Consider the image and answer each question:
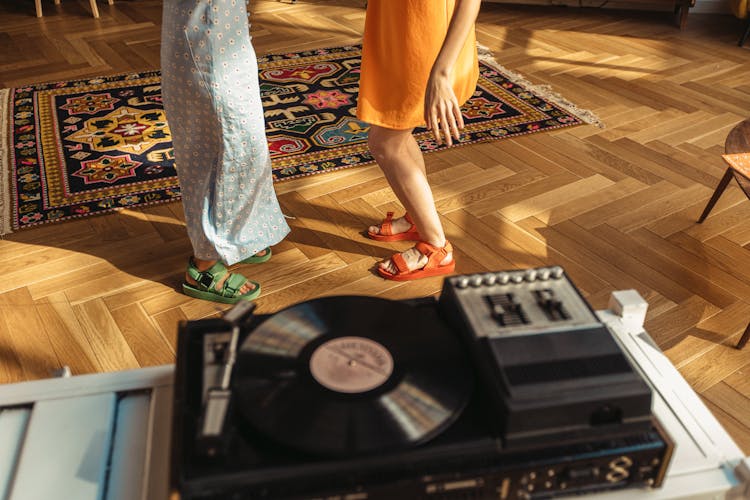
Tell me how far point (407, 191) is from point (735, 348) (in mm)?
958

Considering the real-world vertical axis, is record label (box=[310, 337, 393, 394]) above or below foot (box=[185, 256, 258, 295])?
above

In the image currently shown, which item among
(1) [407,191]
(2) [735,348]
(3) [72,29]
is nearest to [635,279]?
(2) [735,348]

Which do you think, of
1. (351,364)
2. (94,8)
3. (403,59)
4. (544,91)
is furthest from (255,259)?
(94,8)

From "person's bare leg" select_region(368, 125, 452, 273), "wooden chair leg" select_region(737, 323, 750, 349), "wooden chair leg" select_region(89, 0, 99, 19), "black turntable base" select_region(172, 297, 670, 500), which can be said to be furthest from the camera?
"wooden chair leg" select_region(89, 0, 99, 19)

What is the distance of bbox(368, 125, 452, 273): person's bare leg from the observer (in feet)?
6.28

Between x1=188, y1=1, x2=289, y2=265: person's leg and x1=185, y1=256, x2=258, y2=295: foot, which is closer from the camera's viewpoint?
x1=188, y1=1, x2=289, y2=265: person's leg

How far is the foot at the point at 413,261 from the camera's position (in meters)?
2.06

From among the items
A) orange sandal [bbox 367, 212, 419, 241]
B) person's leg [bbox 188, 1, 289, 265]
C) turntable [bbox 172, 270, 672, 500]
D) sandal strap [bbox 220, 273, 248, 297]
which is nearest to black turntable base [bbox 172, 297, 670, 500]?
turntable [bbox 172, 270, 672, 500]

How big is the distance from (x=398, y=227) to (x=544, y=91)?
1447mm

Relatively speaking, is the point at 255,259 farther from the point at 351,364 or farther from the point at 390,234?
the point at 351,364

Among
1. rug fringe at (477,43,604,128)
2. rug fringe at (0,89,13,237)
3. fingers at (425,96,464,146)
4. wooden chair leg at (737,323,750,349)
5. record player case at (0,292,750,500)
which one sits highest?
fingers at (425,96,464,146)

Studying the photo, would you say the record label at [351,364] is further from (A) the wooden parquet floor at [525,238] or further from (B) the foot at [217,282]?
(B) the foot at [217,282]

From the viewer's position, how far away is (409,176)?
1943 mm

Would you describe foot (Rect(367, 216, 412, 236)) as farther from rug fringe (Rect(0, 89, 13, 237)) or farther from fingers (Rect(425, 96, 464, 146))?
rug fringe (Rect(0, 89, 13, 237))
